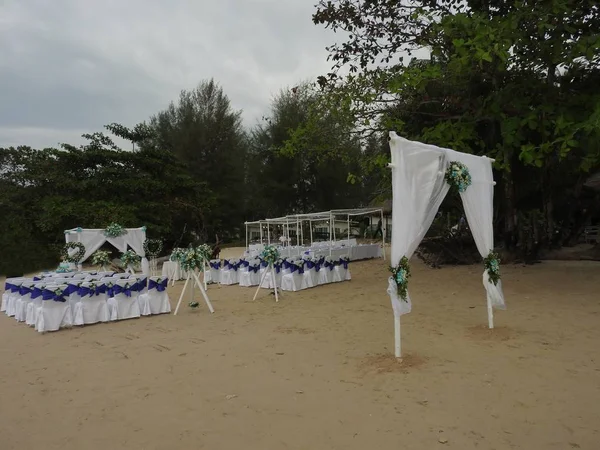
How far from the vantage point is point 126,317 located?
8648 mm

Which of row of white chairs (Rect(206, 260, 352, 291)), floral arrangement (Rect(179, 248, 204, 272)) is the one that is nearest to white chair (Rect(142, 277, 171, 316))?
floral arrangement (Rect(179, 248, 204, 272))

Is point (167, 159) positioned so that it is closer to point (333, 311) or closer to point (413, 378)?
point (333, 311)

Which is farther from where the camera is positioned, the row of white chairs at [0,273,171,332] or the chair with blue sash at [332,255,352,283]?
the chair with blue sash at [332,255,352,283]

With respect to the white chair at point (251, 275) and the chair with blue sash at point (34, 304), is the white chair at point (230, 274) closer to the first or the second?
A: the white chair at point (251, 275)

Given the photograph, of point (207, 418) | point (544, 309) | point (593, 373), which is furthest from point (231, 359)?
point (544, 309)

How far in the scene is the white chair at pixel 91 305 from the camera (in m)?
8.10

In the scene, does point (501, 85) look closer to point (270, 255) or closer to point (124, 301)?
point (270, 255)

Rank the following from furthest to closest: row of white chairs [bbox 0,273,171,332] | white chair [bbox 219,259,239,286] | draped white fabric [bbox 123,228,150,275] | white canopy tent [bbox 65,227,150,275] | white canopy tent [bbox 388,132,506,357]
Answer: draped white fabric [bbox 123,228,150,275]
white chair [bbox 219,259,239,286]
white canopy tent [bbox 65,227,150,275]
row of white chairs [bbox 0,273,171,332]
white canopy tent [bbox 388,132,506,357]

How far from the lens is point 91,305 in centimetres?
826

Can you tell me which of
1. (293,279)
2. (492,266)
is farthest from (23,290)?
(492,266)

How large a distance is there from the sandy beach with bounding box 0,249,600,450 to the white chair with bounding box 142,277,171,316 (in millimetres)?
376

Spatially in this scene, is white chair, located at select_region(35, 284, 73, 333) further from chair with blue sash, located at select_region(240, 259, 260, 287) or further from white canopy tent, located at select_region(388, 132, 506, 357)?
white canopy tent, located at select_region(388, 132, 506, 357)

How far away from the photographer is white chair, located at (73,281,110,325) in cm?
810

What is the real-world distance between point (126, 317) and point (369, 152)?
29.8ft
